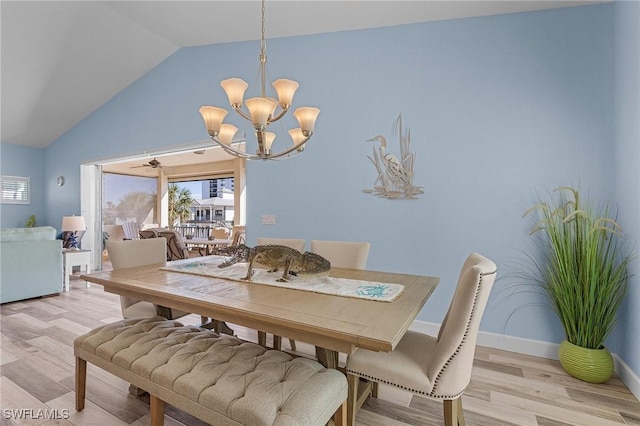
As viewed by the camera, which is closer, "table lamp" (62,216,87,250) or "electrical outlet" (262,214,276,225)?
"electrical outlet" (262,214,276,225)

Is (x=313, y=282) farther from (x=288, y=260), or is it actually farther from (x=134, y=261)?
(x=134, y=261)

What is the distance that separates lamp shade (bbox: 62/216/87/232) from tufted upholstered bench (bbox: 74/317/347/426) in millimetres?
4706

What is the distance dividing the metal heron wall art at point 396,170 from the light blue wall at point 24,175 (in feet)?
23.2

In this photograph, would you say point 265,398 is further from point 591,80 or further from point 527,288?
point 591,80

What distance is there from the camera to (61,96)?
4.98 meters

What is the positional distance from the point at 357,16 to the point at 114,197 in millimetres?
9041

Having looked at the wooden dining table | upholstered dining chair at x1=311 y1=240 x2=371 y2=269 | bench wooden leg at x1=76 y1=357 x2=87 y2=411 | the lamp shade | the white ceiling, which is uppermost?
the white ceiling

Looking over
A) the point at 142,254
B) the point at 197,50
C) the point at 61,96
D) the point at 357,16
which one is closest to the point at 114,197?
the point at 61,96

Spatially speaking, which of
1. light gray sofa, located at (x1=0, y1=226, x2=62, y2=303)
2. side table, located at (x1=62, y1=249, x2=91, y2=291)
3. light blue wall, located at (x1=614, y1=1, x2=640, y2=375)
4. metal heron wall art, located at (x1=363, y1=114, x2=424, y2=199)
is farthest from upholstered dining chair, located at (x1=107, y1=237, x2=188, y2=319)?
light blue wall, located at (x1=614, y1=1, x2=640, y2=375)

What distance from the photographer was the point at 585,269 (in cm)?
205

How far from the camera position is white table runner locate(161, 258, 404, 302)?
151cm

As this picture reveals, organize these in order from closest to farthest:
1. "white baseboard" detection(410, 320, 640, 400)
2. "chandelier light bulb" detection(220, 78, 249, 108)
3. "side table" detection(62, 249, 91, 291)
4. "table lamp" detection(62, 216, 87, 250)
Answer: "chandelier light bulb" detection(220, 78, 249, 108), "white baseboard" detection(410, 320, 640, 400), "side table" detection(62, 249, 91, 291), "table lamp" detection(62, 216, 87, 250)

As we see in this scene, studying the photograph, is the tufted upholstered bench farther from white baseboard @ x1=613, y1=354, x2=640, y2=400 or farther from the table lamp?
the table lamp

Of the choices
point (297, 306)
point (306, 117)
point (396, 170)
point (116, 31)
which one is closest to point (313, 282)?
point (297, 306)
